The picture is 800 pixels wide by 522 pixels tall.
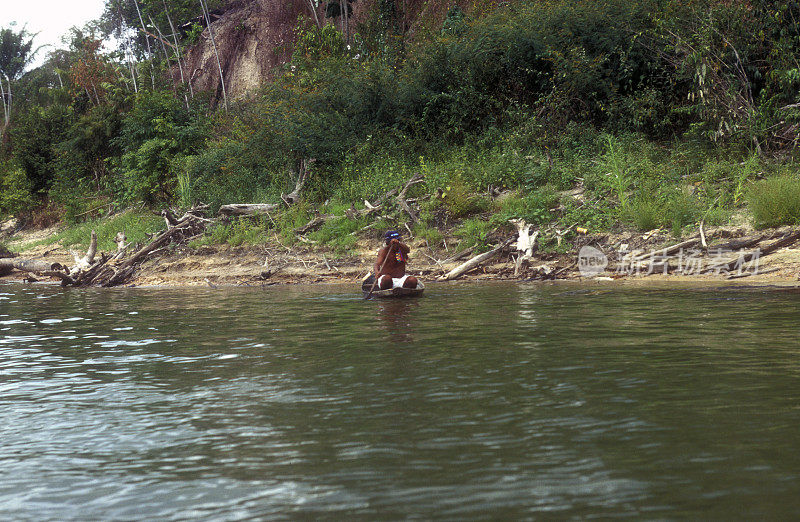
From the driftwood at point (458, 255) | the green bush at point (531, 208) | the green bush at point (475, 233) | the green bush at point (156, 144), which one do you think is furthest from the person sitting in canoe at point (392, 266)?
the green bush at point (156, 144)

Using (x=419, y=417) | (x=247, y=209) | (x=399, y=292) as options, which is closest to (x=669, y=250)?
(x=399, y=292)

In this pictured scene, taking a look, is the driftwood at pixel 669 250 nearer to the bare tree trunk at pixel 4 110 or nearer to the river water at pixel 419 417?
the river water at pixel 419 417

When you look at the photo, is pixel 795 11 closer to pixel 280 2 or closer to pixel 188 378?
pixel 188 378

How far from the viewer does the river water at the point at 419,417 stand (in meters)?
4.13

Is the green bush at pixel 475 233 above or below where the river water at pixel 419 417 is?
above

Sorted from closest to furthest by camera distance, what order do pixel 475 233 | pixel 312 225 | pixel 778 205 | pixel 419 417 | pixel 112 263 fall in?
1. pixel 419 417
2. pixel 778 205
3. pixel 475 233
4. pixel 312 225
5. pixel 112 263

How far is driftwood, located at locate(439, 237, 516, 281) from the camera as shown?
16.5m

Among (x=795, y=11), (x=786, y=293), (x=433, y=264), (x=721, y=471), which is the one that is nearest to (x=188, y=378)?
(x=721, y=471)

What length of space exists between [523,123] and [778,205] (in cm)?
846

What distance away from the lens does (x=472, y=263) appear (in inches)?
657

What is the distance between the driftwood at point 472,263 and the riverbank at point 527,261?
91 millimetres

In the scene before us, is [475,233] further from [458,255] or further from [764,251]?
[764,251]

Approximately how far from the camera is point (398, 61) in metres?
26.6

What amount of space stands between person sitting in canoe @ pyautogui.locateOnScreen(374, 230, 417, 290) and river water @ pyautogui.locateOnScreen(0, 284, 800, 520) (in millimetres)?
2729
